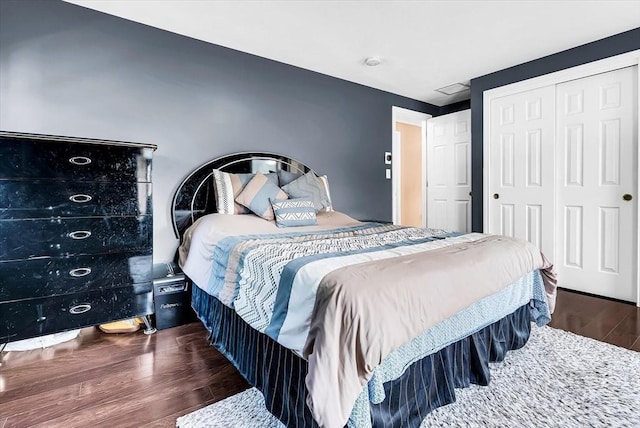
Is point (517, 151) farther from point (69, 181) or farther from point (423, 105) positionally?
point (69, 181)

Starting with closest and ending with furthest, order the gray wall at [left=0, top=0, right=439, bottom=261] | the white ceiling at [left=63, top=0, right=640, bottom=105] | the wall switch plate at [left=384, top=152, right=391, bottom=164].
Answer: the gray wall at [left=0, top=0, right=439, bottom=261], the white ceiling at [left=63, top=0, right=640, bottom=105], the wall switch plate at [left=384, top=152, right=391, bottom=164]

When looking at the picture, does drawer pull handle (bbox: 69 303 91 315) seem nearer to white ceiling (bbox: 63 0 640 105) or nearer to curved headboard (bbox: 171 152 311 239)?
curved headboard (bbox: 171 152 311 239)

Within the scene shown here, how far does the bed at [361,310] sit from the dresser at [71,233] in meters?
0.42

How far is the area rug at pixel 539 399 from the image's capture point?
143 centimetres

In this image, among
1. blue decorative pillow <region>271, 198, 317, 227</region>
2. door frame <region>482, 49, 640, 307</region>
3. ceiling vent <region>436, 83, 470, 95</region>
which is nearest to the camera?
blue decorative pillow <region>271, 198, 317, 227</region>

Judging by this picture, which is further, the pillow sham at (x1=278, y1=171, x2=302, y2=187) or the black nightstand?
the pillow sham at (x1=278, y1=171, x2=302, y2=187)

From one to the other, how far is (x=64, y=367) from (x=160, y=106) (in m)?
2.00

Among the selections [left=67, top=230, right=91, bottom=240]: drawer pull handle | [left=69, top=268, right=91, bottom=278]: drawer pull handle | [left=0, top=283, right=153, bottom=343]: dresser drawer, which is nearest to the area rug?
[left=0, top=283, right=153, bottom=343]: dresser drawer

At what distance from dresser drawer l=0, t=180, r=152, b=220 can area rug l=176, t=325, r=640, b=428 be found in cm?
143

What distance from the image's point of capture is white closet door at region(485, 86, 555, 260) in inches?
136

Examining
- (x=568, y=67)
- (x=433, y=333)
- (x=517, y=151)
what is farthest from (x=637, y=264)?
(x=433, y=333)

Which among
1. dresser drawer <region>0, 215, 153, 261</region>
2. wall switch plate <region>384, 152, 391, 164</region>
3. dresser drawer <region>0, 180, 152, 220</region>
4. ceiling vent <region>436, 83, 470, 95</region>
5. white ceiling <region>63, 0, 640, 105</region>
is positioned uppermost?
ceiling vent <region>436, 83, 470, 95</region>

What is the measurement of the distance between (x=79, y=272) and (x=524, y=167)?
165 inches

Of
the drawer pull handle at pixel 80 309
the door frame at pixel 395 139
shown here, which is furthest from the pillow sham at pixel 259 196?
the door frame at pixel 395 139
